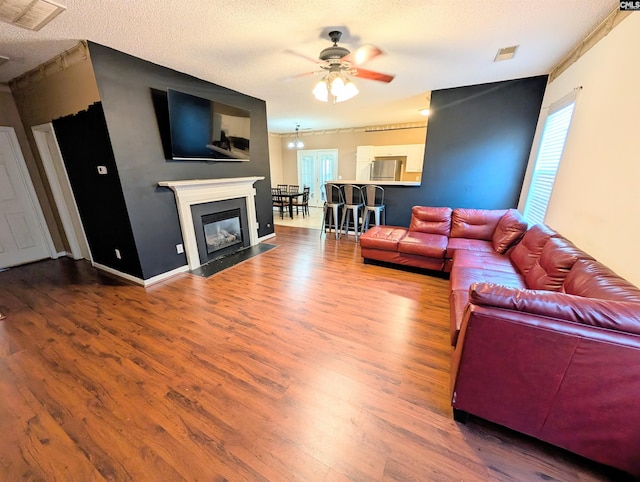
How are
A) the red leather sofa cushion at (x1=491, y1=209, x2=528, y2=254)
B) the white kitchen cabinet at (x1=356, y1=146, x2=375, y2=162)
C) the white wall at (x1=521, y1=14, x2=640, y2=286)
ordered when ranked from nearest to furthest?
the white wall at (x1=521, y1=14, x2=640, y2=286) → the red leather sofa cushion at (x1=491, y1=209, x2=528, y2=254) → the white kitchen cabinet at (x1=356, y1=146, x2=375, y2=162)

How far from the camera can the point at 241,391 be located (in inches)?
63.3

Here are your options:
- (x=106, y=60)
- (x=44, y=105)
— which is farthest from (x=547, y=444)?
(x=44, y=105)

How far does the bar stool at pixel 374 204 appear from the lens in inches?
178

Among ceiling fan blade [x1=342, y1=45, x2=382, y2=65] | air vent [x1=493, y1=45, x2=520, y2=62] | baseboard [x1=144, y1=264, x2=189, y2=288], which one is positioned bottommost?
baseboard [x1=144, y1=264, x2=189, y2=288]

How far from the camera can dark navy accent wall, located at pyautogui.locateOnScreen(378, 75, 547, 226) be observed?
139 inches

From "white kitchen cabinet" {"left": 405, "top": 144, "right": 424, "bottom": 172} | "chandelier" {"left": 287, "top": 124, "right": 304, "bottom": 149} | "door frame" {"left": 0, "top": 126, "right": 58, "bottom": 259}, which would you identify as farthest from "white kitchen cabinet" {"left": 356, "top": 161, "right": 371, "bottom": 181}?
"door frame" {"left": 0, "top": 126, "right": 58, "bottom": 259}

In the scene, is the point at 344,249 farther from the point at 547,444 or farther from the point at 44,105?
the point at 44,105

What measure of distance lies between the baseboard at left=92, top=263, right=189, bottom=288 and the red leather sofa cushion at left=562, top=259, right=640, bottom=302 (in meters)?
3.99

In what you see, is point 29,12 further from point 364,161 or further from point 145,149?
point 364,161

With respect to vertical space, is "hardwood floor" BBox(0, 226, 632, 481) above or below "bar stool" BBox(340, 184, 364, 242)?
below

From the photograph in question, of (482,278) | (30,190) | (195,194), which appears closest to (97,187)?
(195,194)

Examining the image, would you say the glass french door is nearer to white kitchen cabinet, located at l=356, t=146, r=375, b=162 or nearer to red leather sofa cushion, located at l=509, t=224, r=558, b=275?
white kitchen cabinet, located at l=356, t=146, r=375, b=162

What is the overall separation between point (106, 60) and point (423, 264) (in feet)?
13.7

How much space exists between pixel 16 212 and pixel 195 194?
2.70 metres
